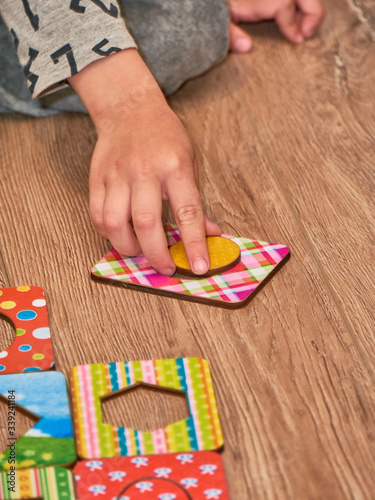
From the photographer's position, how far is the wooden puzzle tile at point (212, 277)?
0.75 m

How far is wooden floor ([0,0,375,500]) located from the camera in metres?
0.62

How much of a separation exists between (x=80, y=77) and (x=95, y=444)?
492 mm

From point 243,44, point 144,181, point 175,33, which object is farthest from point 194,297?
point 243,44

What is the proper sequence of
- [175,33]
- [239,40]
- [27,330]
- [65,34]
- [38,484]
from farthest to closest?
1. [239,40]
2. [175,33]
3. [65,34]
4. [27,330]
5. [38,484]

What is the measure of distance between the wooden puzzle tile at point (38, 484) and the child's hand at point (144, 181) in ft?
0.90

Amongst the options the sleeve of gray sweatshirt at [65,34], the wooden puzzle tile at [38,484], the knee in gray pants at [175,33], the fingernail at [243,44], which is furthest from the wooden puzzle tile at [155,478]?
the fingernail at [243,44]

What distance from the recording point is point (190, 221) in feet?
2.48

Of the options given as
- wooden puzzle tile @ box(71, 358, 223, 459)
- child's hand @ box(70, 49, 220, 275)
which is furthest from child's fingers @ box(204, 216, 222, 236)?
wooden puzzle tile @ box(71, 358, 223, 459)

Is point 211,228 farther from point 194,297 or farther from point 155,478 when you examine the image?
point 155,478

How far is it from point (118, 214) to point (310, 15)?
0.69 metres

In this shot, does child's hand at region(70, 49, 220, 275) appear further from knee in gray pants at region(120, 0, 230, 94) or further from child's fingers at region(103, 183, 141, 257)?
knee in gray pants at region(120, 0, 230, 94)

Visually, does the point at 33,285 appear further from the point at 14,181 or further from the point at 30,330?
the point at 14,181

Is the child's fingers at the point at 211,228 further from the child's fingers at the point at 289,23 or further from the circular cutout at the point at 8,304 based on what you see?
the child's fingers at the point at 289,23

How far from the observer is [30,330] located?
0.72 metres
